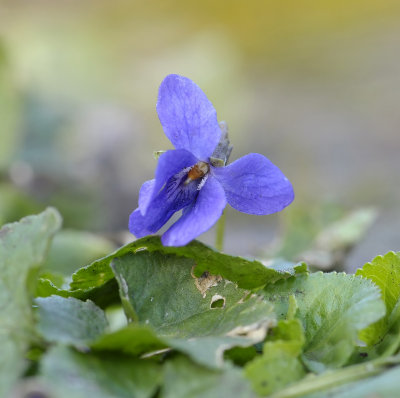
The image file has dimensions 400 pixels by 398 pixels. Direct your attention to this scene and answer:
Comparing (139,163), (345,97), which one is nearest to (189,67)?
(139,163)

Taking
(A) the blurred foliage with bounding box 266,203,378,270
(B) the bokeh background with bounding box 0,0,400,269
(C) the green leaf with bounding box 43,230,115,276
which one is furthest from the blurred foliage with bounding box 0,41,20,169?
(A) the blurred foliage with bounding box 266,203,378,270

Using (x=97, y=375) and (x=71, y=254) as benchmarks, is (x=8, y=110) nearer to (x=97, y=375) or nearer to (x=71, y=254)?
(x=71, y=254)

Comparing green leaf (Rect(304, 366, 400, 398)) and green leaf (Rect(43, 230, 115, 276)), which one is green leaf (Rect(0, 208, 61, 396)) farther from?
green leaf (Rect(43, 230, 115, 276))

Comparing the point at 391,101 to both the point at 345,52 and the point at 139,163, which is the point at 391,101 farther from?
the point at 139,163

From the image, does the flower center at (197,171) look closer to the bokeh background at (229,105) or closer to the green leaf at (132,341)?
the green leaf at (132,341)

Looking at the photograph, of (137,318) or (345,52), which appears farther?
(345,52)
